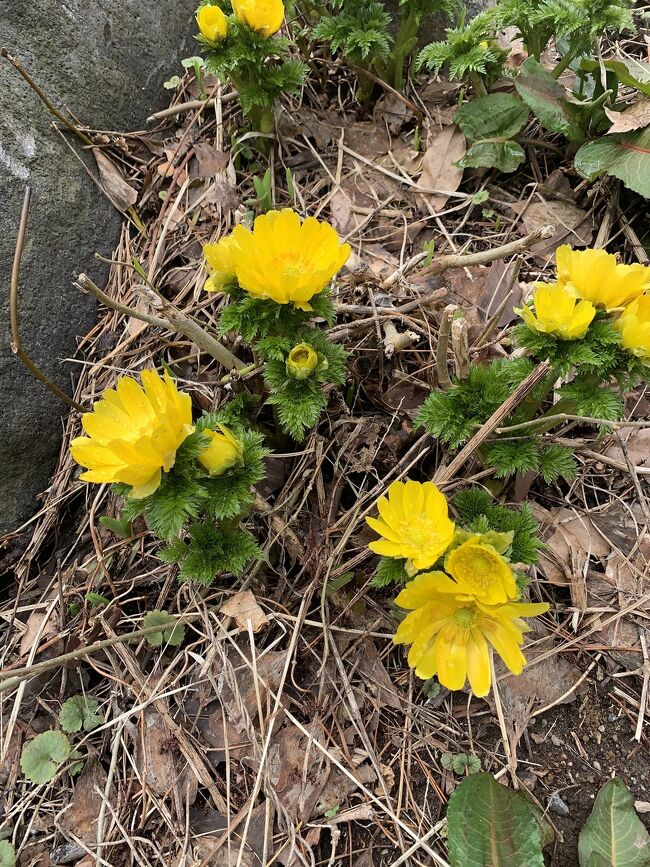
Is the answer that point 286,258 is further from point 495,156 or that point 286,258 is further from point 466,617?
point 495,156

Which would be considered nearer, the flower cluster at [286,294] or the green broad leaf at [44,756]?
the flower cluster at [286,294]

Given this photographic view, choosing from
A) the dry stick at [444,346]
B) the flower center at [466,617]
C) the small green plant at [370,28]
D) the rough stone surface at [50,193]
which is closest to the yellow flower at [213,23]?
the small green plant at [370,28]

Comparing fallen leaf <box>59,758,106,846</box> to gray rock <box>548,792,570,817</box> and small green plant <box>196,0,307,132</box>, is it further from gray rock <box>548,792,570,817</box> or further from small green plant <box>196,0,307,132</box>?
small green plant <box>196,0,307,132</box>

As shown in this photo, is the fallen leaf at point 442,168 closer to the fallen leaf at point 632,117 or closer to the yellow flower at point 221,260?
the fallen leaf at point 632,117

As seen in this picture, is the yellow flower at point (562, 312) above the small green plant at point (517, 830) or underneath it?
above

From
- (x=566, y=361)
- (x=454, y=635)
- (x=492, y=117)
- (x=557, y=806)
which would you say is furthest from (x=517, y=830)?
(x=492, y=117)

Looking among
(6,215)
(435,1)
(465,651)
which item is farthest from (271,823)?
(435,1)

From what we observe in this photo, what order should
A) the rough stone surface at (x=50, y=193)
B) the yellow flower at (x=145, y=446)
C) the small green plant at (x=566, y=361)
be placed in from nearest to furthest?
the yellow flower at (x=145, y=446) < the small green plant at (x=566, y=361) < the rough stone surface at (x=50, y=193)
